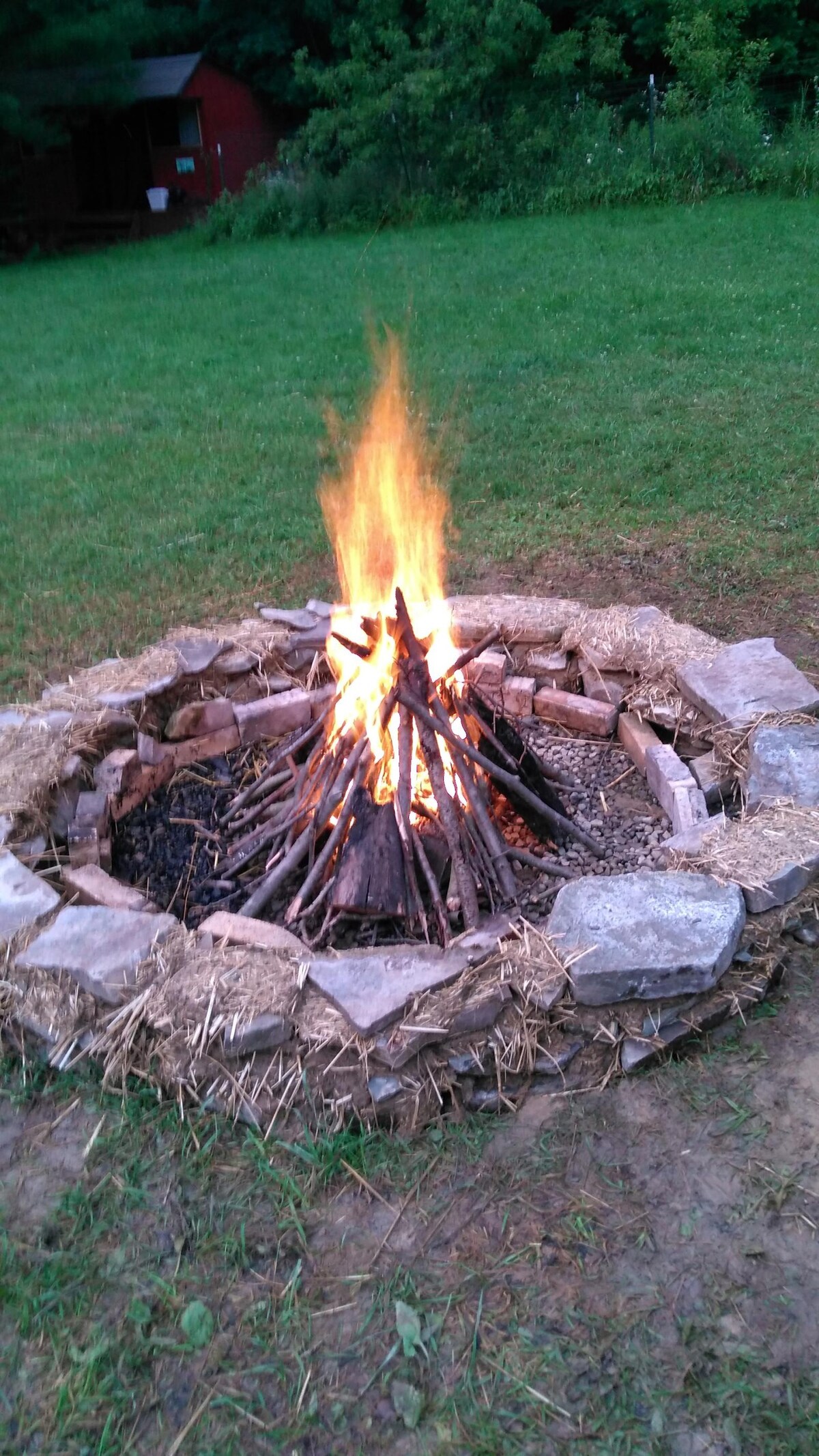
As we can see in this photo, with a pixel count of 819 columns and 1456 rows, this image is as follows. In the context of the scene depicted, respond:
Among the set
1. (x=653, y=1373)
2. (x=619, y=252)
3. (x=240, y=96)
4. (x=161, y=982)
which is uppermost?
(x=240, y=96)

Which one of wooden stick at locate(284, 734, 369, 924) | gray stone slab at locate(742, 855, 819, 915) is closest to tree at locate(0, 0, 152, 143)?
wooden stick at locate(284, 734, 369, 924)

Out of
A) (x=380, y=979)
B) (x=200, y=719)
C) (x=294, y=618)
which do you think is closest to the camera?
(x=380, y=979)

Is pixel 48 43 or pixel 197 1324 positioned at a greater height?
pixel 48 43

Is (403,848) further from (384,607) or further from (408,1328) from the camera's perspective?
(384,607)

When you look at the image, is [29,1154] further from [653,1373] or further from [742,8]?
[742,8]

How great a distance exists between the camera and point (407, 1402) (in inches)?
77.4

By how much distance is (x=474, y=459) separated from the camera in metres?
6.82

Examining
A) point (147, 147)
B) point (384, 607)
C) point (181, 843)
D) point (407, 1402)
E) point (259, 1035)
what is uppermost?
point (147, 147)

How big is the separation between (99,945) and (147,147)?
89.6ft

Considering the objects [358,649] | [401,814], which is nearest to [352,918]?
[401,814]

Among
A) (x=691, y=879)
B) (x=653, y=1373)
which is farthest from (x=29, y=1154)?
(x=691, y=879)

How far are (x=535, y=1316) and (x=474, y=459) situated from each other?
5540 millimetres

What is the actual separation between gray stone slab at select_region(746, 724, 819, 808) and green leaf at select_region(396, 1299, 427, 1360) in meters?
1.76

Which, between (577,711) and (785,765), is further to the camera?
(577,711)
